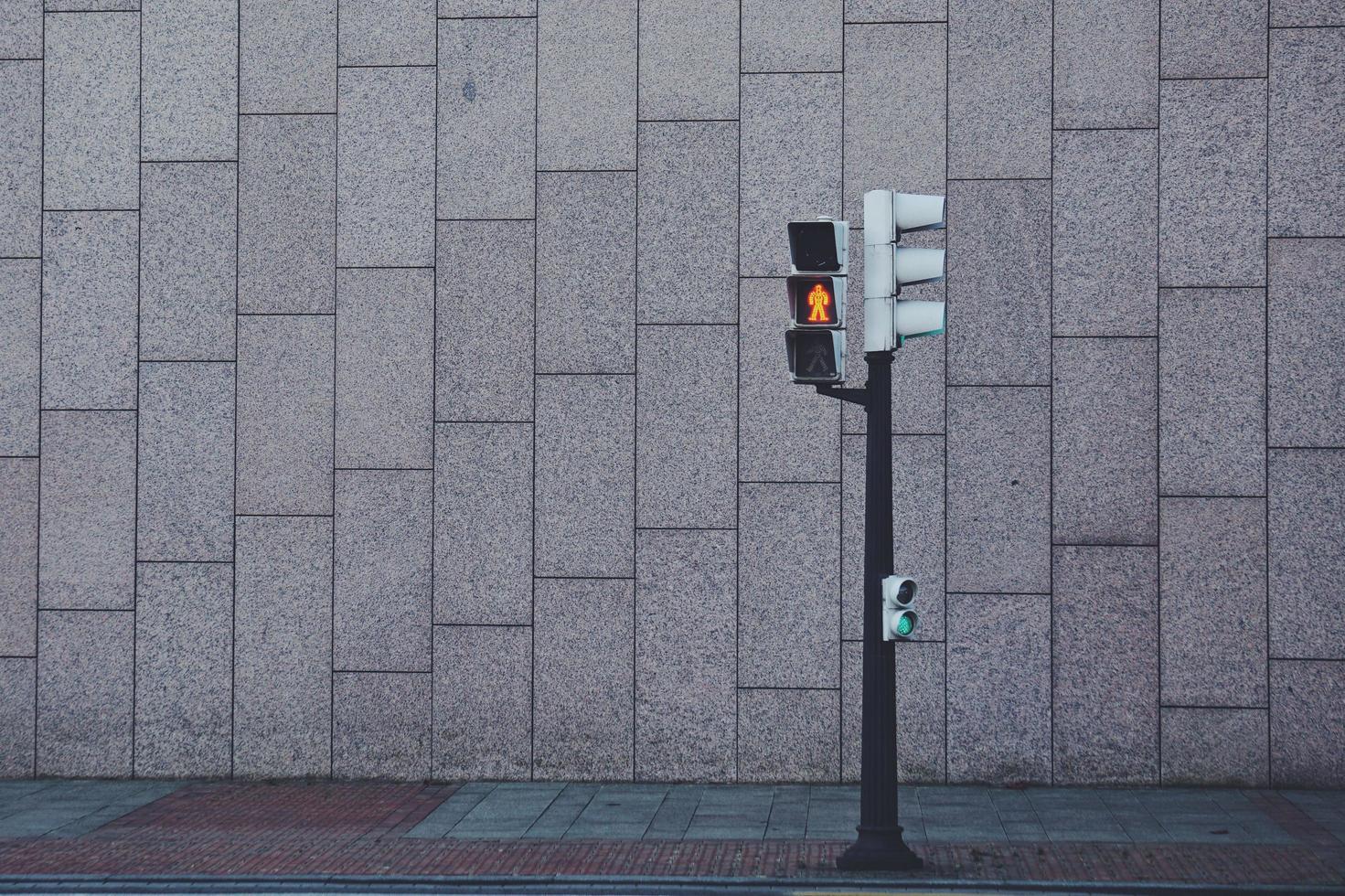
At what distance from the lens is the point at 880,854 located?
8266mm

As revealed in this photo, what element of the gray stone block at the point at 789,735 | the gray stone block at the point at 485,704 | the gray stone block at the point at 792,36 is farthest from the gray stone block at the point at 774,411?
the gray stone block at the point at 485,704

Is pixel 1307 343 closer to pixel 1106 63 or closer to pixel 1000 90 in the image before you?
pixel 1106 63

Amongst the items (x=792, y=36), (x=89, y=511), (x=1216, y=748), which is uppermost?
(x=792, y=36)

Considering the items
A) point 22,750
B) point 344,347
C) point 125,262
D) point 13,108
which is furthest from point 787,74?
point 22,750

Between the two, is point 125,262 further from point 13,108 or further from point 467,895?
point 467,895

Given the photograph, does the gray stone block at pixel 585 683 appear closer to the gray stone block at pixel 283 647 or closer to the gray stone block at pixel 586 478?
the gray stone block at pixel 586 478

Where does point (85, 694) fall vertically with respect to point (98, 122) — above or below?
below

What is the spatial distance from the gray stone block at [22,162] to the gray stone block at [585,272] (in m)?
4.99

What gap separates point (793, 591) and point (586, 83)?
520 cm

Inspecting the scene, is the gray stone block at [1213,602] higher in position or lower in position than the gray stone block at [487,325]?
lower

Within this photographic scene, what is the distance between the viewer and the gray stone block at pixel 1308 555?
10.6 metres

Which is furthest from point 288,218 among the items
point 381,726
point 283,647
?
point 381,726

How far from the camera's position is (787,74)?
36.6 feet

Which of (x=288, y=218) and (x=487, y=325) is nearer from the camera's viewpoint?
(x=487, y=325)
